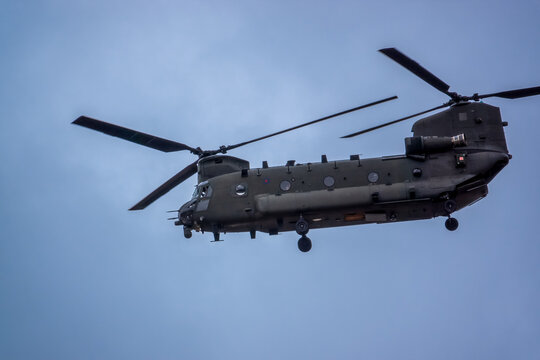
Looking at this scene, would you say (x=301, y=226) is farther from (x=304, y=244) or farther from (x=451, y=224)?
(x=451, y=224)

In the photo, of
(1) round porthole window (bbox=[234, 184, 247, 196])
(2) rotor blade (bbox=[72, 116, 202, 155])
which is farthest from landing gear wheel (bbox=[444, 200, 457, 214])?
(2) rotor blade (bbox=[72, 116, 202, 155])

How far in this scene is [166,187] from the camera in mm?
26828

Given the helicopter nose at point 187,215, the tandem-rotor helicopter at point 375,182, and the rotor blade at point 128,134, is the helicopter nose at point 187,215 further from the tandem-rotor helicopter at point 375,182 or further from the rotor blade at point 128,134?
the rotor blade at point 128,134

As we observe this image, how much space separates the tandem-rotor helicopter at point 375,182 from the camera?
24766 mm

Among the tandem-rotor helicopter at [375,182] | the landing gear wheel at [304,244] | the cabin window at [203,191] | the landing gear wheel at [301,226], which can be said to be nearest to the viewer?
the tandem-rotor helicopter at [375,182]

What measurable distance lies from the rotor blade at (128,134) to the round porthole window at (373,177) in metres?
7.88

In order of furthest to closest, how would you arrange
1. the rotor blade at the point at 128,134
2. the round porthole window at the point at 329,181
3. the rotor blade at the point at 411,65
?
the round porthole window at the point at 329,181, the rotor blade at the point at 128,134, the rotor blade at the point at 411,65

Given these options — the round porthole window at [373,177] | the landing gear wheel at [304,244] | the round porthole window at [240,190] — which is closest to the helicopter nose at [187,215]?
the round porthole window at [240,190]

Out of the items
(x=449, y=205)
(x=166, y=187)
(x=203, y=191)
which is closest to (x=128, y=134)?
(x=166, y=187)

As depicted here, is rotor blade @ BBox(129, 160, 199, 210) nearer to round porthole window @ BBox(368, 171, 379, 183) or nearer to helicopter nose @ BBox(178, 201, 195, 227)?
helicopter nose @ BBox(178, 201, 195, 227)

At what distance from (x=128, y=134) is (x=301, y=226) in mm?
7797

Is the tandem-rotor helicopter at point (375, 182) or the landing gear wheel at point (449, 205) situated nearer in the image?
the landing gear wheel at point (449, 205)

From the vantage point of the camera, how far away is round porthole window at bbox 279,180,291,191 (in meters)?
25.8

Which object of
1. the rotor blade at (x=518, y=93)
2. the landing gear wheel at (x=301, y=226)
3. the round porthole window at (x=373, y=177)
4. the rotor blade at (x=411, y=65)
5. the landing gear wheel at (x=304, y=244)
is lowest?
the landing gear wheel at (x=304, y=244)
